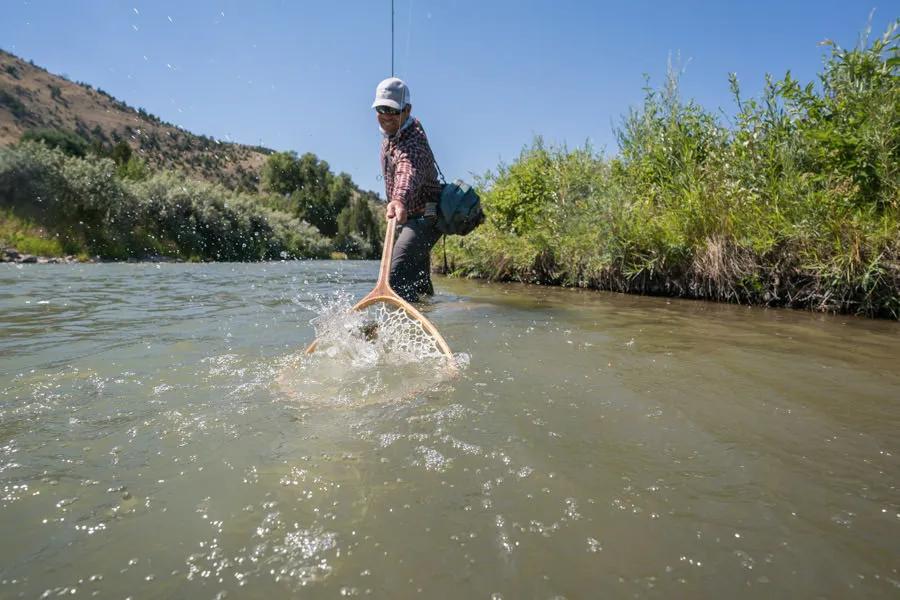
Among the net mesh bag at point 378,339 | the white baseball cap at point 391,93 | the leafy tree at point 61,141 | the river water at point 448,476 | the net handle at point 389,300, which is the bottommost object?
the river water at point 448,476

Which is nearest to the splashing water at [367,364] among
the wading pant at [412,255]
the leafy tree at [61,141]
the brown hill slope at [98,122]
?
the wading pant at [412,255]

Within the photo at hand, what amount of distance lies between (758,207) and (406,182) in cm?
455

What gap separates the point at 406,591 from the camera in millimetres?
1029

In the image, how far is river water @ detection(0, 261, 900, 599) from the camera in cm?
108

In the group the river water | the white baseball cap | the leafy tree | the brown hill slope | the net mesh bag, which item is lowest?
the river water

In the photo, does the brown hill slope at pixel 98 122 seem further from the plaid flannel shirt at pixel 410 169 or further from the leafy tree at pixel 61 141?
the plaid flannel shirt at pixel 410 169

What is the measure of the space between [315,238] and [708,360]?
47.2 m

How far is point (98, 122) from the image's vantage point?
76.2 m

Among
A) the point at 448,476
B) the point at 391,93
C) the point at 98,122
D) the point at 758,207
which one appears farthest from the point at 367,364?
the point at 98,122

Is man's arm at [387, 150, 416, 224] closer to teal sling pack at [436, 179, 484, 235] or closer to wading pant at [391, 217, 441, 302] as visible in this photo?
wading pant at [391, 217, 441, 302]

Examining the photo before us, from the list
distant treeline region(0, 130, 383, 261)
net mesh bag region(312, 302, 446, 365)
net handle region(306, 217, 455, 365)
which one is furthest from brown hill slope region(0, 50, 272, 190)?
net mesh bag region(312, 302, 446, 365)

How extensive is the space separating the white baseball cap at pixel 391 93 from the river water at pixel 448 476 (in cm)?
260

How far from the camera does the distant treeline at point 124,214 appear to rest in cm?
2584

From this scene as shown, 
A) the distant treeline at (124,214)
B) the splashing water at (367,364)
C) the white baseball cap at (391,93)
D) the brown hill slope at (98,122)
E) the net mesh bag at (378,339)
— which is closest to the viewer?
the splashing water at (367,364)
